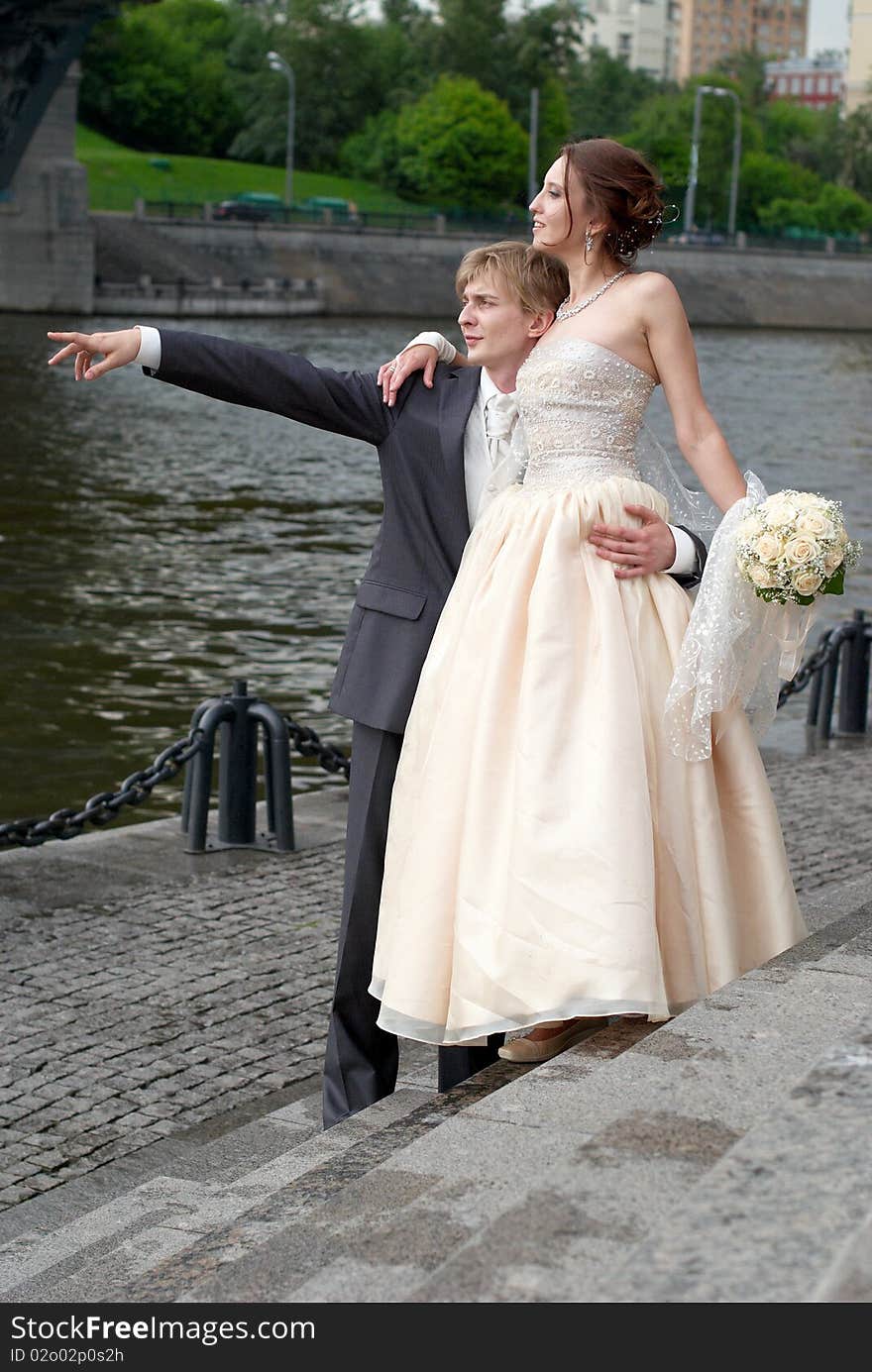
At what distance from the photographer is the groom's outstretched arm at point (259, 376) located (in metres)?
3.44

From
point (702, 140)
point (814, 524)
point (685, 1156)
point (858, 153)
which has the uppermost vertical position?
point (858, 153)

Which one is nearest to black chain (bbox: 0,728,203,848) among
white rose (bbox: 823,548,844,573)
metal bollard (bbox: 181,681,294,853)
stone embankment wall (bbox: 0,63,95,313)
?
metal bollard (bbox: 181,681,294,853)

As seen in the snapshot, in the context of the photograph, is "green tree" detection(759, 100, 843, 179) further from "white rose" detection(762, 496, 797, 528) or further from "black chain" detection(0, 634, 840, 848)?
"white rose" detection(762, 496, 797, 528)

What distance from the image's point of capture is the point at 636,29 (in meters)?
166

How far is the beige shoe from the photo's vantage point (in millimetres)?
3400

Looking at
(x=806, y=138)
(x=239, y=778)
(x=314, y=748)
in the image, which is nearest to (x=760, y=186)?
(x=806, y=138)

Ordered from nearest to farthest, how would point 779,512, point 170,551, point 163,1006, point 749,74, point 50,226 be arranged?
point 779,512
point 163,1006
point 170,551
point 50,226
point 749,74

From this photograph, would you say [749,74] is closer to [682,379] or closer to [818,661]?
[818,661]

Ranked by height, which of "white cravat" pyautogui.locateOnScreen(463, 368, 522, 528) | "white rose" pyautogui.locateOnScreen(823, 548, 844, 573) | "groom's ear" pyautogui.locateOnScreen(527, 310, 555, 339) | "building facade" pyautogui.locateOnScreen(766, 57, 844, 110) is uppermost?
"building facade" pyautogui.locateOnScreen(766, 57, 844, 110)

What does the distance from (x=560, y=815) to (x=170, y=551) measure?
13083mm

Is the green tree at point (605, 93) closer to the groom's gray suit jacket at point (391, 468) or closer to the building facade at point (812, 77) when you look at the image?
the building facade at point (812, 77)

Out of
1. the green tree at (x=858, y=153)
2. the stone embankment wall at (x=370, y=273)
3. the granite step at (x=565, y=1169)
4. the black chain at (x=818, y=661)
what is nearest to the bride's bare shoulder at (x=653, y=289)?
the granite step at (x=565, y=1169)

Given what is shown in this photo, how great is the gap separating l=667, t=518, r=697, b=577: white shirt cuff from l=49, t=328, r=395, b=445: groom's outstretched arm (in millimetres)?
582
